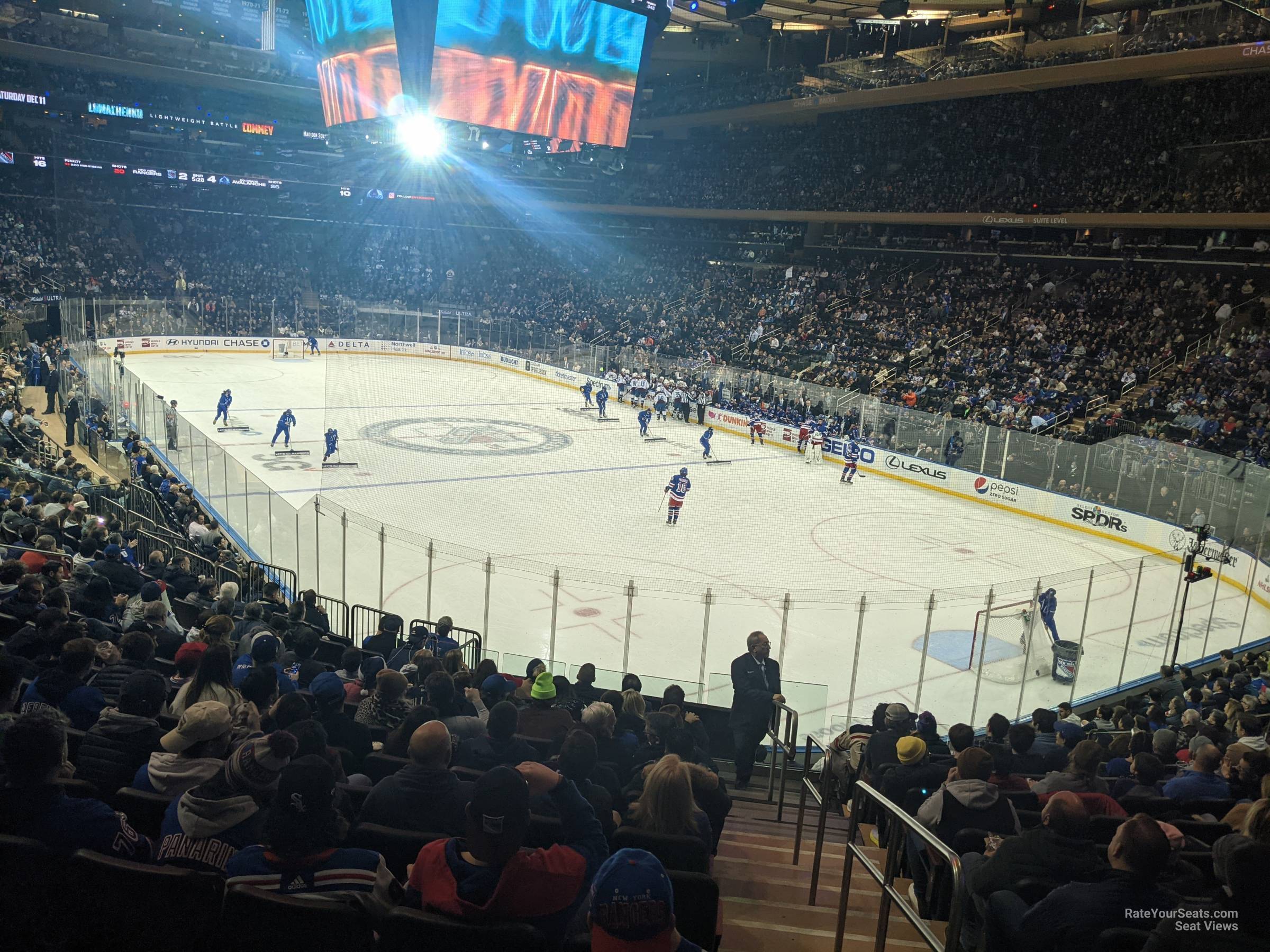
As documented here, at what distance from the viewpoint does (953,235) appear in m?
38.2

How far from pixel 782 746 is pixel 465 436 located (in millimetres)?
22112

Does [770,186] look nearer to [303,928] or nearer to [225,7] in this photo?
[225,7]

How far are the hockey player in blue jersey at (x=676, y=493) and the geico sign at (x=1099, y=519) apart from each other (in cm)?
858

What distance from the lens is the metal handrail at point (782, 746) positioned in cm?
683

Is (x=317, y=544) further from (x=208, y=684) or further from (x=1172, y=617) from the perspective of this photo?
(x=1172, y=617)

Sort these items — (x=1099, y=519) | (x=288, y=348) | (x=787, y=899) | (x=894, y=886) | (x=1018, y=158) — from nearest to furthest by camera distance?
(x=894, y=886)
(x=787, y=899)
(x=1099, y=519)
(x=1018, y=158)
(x=288, y=348)

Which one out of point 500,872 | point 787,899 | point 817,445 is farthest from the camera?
point 817,445

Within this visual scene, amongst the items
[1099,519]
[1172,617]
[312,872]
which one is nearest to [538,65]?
[1099,519]

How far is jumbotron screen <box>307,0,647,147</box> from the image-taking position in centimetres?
2164

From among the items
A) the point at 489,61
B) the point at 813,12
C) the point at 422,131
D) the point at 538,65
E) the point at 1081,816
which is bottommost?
the point at 1081,816

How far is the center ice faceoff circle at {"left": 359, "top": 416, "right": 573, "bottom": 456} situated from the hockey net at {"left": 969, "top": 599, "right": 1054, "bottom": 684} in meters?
17.0

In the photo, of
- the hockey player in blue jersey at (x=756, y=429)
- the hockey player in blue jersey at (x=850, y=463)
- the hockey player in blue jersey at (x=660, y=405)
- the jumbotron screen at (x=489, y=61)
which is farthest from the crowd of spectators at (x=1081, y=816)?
the hockey player in blue jersey at (x=660, y=405)

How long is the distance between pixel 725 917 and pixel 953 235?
3785cm

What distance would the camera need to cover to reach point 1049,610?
36.4 feet
